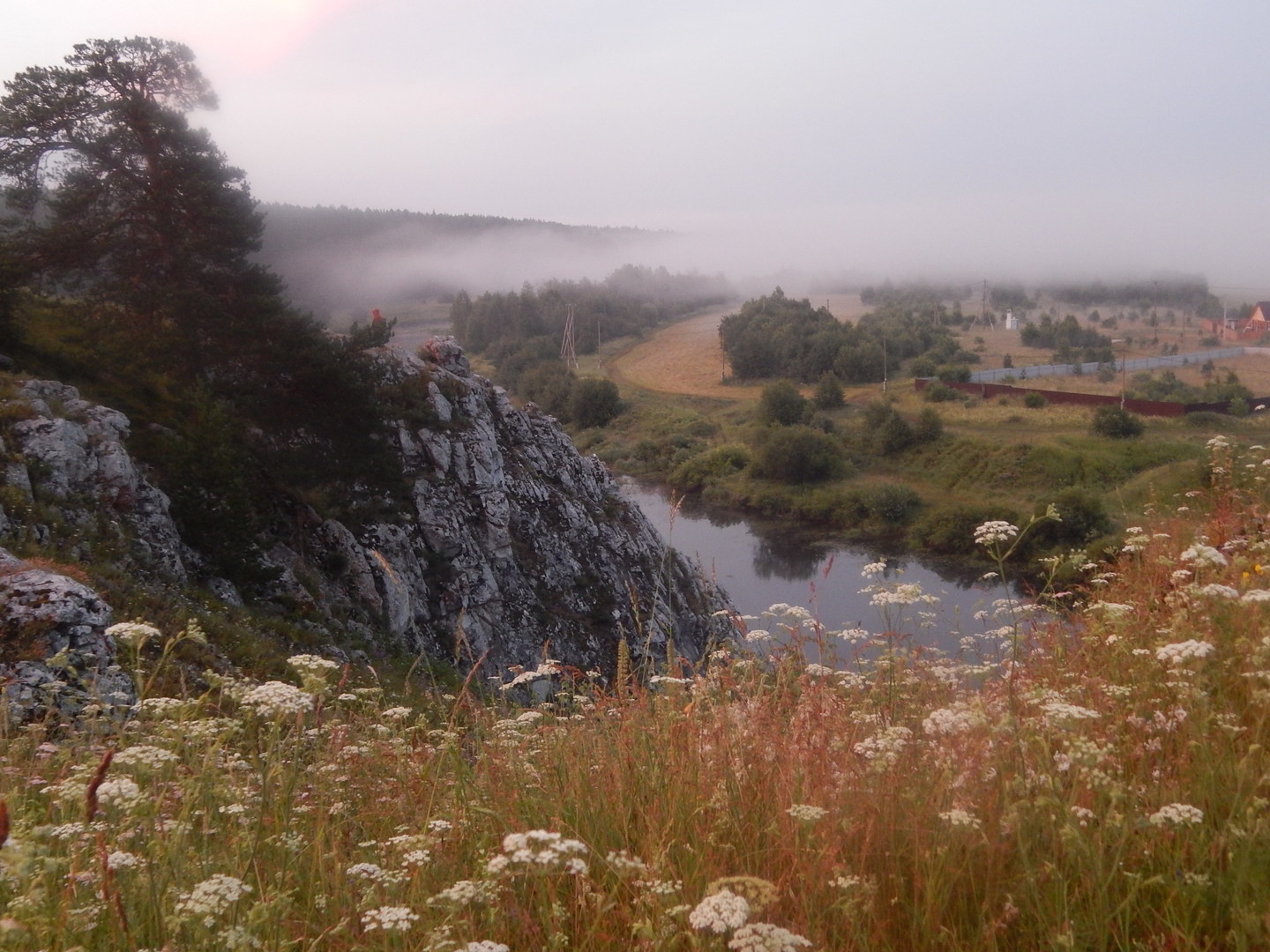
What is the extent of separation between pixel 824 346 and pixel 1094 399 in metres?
22.3

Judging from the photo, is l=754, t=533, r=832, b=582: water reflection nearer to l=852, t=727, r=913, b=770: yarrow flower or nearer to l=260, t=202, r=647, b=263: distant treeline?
l=260, t=202, r=647, b=263: distant treeline

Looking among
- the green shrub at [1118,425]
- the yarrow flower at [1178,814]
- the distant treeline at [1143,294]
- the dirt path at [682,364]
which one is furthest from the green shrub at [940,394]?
the yarrow flower at [1178,814]

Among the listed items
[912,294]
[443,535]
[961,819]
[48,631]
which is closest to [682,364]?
[912,294]

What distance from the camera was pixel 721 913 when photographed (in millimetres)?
1502

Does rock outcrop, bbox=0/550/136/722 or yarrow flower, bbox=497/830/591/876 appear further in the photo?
rock outcrop, bbox=0/550/136/722

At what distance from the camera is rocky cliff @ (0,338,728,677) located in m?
8.70

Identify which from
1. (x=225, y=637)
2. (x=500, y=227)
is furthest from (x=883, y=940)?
(x=500, y=227)

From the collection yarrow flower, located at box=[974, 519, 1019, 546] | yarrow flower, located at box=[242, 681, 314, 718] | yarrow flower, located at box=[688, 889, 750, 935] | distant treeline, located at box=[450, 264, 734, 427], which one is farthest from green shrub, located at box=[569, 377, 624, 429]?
yarrow flower, located at box=[688, 889, 750, 935]

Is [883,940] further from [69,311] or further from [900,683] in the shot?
[69,311]

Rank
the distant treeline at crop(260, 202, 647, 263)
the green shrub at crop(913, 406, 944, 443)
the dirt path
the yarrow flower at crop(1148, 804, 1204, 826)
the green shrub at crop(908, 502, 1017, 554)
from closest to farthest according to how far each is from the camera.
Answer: the yarrow flower at crop(1148, 804, 1204, 826), the distant treeline at crop(260, 202, 647, 263), the green shrub at crop(908, 502, 1017, 554), the green shrub at crop(913, 406, 944, 443), the dirt path

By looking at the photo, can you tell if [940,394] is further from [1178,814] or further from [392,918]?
[392,918]

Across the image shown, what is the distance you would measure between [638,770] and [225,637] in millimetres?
6158

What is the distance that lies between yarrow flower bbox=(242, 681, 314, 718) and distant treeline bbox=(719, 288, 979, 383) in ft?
199

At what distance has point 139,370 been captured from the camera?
1304 centimetres
